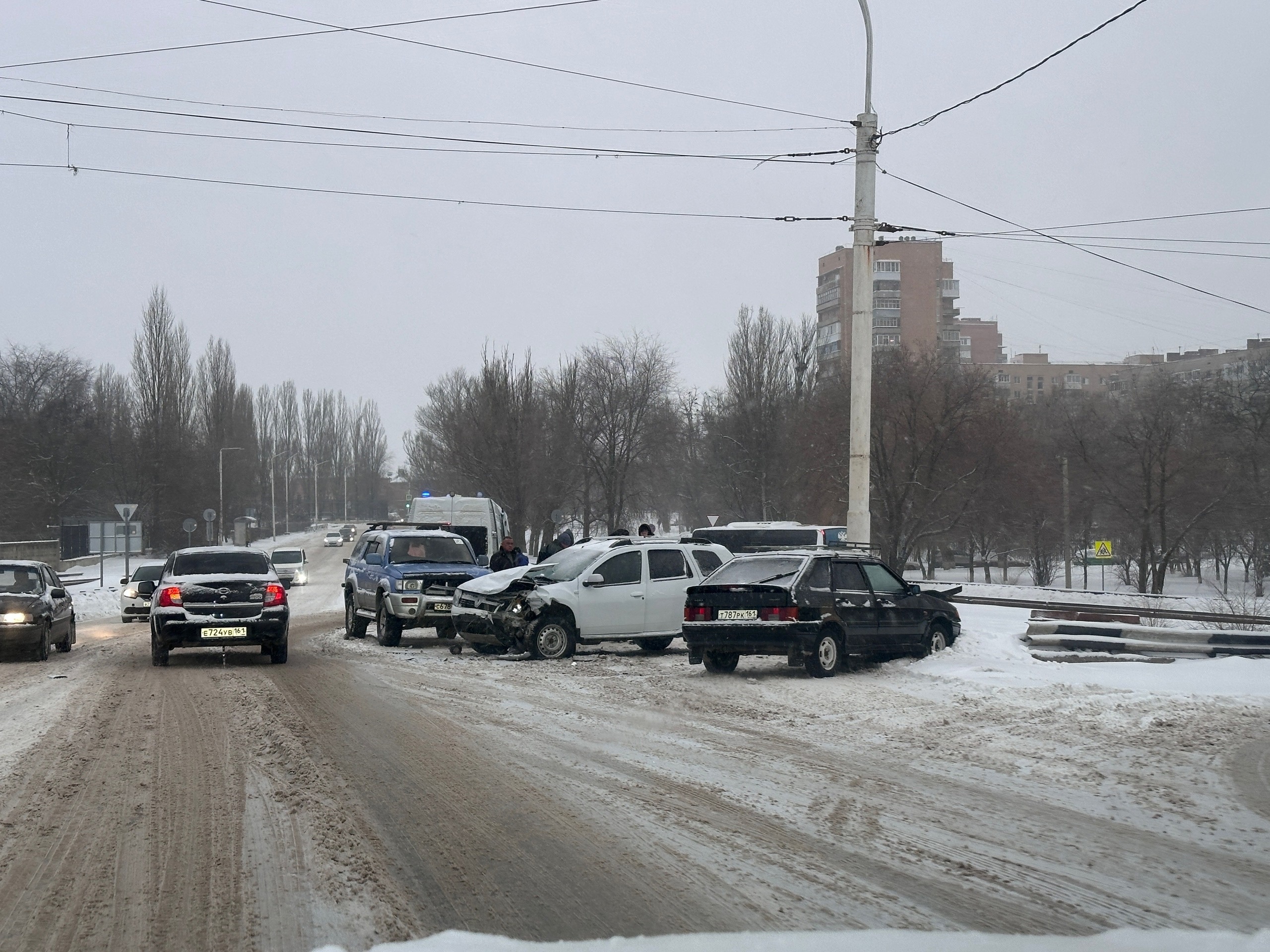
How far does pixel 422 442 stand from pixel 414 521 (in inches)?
2063

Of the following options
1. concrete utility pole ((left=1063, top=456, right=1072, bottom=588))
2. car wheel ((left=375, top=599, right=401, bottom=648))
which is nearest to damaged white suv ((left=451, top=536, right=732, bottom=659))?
car wheel ((left=375, top=599, right=401, bottom=648))

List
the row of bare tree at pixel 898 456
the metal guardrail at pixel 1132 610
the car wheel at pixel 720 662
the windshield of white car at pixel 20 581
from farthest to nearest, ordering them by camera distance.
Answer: the row of bare tree at pixel 898 456 < the metal guardrail at pixel 1132 610 < the windshield of white car at pixel 20 581 < the car wheel at pixel 720 662

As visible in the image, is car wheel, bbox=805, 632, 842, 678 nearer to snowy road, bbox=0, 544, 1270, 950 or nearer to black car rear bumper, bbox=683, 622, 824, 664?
black car rear bumper, bbox=683, 622, 824, 664

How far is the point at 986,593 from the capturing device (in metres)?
43.2

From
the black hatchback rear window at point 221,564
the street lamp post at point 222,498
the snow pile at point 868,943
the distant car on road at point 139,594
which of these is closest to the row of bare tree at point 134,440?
the street lamp post at point 222,498

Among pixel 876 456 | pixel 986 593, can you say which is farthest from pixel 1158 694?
pixel 876 456

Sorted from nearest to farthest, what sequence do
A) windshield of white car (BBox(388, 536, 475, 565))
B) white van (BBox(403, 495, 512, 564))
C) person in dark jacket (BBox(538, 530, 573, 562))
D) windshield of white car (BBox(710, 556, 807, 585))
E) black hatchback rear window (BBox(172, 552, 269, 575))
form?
windshield of white car (BBox(710, 556, 807, 585)) → black hatchback rear window (BBox(172, 552, 269, 575)) → windshield of white car (BBox(388, 536, 475, 565)) → person in dark jacket (BBox(538, 530, 573, 562)) → white van (BBox(403, 495, 512, 564))

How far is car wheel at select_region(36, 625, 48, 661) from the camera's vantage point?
60.6 ft

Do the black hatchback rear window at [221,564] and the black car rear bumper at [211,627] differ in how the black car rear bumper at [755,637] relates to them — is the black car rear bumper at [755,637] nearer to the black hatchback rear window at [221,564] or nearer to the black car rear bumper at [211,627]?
the black car rear bumper at [211,627]

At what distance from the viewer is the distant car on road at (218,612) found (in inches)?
636

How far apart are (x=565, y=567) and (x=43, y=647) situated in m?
8.24

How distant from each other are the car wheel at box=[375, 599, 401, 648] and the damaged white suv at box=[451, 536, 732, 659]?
242 cm

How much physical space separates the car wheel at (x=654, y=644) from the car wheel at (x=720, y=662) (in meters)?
2.81

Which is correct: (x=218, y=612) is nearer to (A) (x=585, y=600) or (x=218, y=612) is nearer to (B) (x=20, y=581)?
(B) (x=20, y=581)
